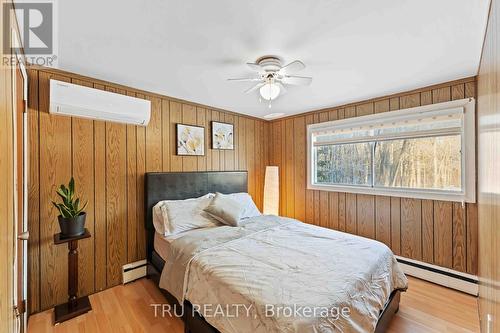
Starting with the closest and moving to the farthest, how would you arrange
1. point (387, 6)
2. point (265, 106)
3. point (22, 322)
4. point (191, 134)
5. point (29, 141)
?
point (387, 6) < point (22, 322) < point (29, 141) < point (191, 134) < point (265, 106)

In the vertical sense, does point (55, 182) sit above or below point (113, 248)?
above

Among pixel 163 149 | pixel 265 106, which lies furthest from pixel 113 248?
pixel 265 106

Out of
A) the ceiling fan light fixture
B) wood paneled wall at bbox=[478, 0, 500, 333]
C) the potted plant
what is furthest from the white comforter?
the ceiling fan light fixture

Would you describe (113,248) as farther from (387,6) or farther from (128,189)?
(387,6)

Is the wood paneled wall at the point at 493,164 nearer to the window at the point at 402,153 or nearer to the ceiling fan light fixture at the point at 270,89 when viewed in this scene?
the window at the point at 402,153

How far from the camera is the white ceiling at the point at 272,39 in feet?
4.40

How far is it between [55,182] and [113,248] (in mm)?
914

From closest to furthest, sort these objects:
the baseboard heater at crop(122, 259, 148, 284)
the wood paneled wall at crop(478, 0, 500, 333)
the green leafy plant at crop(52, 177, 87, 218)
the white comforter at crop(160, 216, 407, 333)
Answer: the wood paneled wall at crop(478, 0, 500, 333)
the white comforter at crop(160, 216, 407, 333)
the green leafy plant at crop(52, 177, 87, 218)
the baseboard heater at crop(122, 259, 148, 284)

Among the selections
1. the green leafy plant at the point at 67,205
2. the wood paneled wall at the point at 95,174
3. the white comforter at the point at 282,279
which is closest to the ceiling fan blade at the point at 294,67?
the white comforter at the point at 282,279

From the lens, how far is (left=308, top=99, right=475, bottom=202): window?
2400 millimetres

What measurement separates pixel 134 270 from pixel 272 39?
283 cm

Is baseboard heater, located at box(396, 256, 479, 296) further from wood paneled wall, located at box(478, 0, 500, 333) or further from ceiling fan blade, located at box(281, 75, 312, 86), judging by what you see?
ceiling fan blade, located at box(281, 75, 312, 86)

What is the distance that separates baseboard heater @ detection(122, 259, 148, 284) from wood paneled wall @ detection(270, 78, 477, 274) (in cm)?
244

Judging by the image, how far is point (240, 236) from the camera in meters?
2.27
